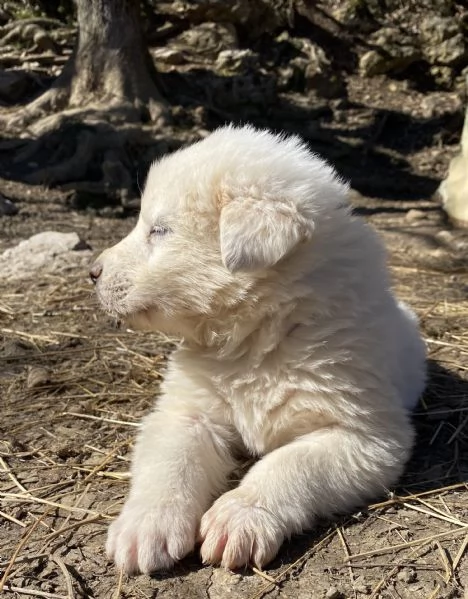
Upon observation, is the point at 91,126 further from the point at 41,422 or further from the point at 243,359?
the point at 243,359

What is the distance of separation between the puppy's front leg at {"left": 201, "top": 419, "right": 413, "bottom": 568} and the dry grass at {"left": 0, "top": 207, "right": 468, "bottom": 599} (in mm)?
71

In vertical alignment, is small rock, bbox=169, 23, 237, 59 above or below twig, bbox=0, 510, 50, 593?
above

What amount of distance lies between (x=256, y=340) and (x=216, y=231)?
0.44m

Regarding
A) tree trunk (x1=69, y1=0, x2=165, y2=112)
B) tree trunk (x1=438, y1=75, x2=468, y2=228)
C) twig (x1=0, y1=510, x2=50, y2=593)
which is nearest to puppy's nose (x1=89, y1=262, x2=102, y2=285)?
twig (x1=0, y1=510, x2=50, y2=593)

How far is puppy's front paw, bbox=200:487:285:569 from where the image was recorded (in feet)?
7.68

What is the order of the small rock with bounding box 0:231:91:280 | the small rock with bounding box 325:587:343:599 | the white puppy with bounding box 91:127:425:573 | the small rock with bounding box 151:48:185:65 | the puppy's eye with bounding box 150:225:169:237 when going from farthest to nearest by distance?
the small rock with bounding box 151:48:185:65
the small rock with bounding box 0:231:91:280
the puppy's eye with bounding box 150:225:169:237
the white puppy with bounding box 91:127:425:573
the small rock with bounding box 325:587:343:599

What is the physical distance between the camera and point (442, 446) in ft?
10.7

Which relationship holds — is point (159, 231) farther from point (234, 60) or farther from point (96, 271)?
point (234, 60)

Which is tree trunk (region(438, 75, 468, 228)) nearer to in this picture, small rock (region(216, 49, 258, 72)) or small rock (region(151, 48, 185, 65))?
small rock (region(216, 49, 258, 72))

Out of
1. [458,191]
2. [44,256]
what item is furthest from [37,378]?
[458,191]

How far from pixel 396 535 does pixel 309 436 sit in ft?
1.47

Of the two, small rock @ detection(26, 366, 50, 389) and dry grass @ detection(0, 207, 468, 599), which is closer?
dry grass @ detection(0, 207, 468, 599)

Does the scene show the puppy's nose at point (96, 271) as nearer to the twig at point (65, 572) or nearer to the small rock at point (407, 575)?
the twig at point (65, 572)

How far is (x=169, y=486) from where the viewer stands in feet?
8.45
